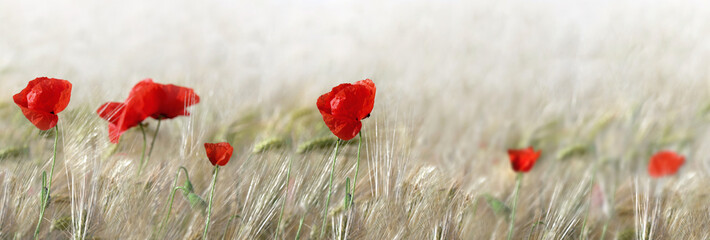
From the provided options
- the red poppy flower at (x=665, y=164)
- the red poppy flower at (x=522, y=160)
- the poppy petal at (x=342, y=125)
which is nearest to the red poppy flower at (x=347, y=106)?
the poppy petal at (x=342, y=125)

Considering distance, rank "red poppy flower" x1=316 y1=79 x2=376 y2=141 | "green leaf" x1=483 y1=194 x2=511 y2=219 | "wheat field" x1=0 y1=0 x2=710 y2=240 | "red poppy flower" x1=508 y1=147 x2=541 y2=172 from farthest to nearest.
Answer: "red poppy flower" x1=508 y1=147 x2=541 y2=172 < "green leaf" x1=483 y1=194 x2=511 y2=219 < "wheat field" x1=0 y1=0 x2=710 y2=240 < "red poppy flower" x1=316 y1=79 x2=376 y2=141

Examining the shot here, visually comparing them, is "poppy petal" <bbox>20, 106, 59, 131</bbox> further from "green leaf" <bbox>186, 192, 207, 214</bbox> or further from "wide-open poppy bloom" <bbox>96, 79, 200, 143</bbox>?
"green leaf" <bbox>186, 192, 207, 214</bbox>

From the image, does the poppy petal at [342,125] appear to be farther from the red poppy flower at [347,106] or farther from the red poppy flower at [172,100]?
the red poppy flower at [172,100]

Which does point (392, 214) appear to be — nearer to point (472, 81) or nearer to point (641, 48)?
point (472, 81)

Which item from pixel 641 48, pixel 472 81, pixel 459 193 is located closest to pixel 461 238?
pixel 459 193

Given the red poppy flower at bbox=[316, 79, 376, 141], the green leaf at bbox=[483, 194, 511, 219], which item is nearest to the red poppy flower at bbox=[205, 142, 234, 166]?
the red poppy flower at bbox=[316, 79, 376, 141]
